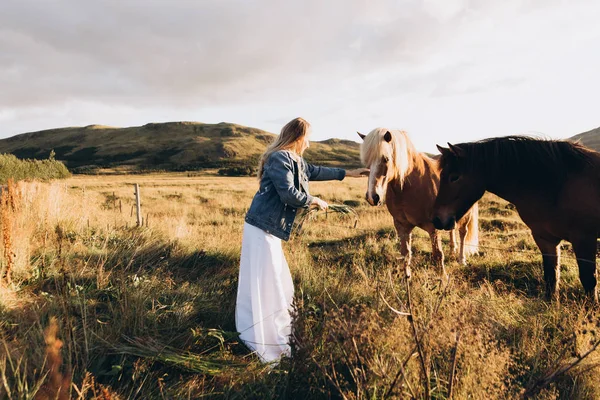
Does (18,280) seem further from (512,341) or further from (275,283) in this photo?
(512,341)

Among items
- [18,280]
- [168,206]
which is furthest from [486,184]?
[168,206]

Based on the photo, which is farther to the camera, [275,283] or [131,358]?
[275,283]

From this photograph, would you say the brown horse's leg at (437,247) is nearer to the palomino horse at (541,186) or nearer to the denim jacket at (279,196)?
the palomino horse at (541,186)

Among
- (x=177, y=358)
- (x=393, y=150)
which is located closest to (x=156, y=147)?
(x=393, y=150)

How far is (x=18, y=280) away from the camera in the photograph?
418cm

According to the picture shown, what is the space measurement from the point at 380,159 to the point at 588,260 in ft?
7.54

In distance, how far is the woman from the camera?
318 cm

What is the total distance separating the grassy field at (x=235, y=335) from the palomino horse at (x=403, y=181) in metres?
0.68

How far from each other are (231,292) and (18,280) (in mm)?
2677

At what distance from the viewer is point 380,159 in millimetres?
4070

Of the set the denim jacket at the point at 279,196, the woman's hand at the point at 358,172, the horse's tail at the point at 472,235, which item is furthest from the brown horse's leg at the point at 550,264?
the denim jacket at the point at 279,196

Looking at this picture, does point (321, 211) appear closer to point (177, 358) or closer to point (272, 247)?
point (272, 247)

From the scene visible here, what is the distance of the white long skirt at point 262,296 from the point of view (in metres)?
3.18

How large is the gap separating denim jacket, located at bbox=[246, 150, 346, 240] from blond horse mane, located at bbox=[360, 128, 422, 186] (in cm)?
109
